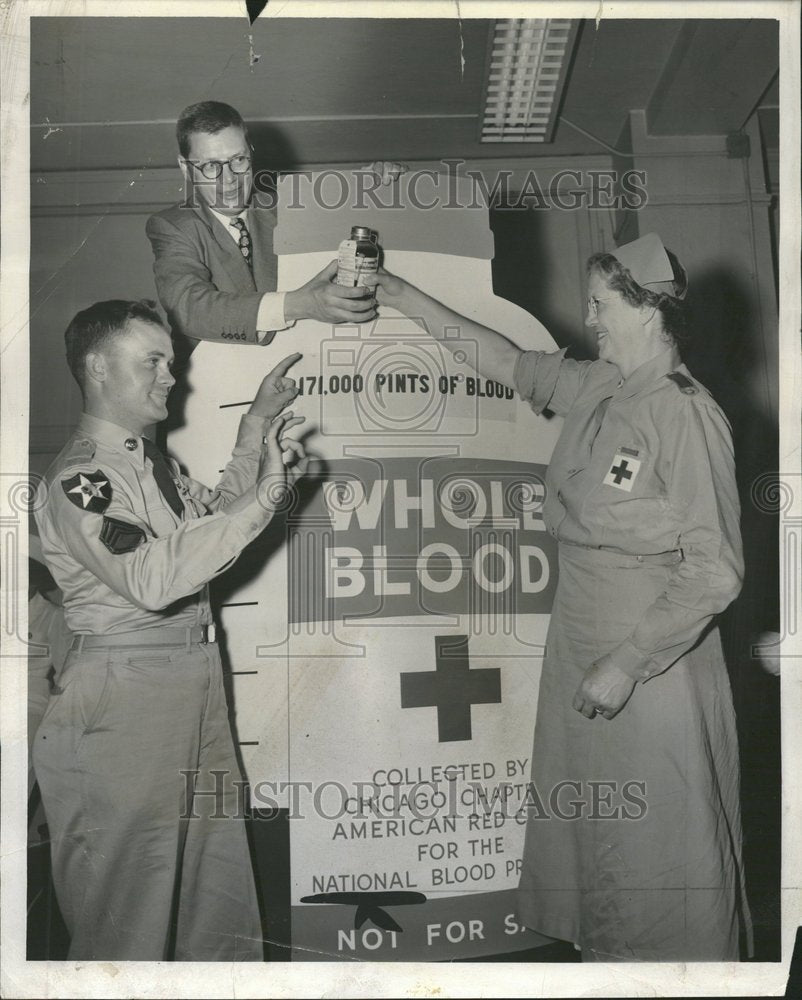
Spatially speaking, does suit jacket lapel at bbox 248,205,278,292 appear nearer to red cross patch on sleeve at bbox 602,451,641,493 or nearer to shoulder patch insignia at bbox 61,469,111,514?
shoulder patch insignia at bbox 61,469,111,514

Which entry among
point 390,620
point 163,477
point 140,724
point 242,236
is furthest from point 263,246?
point 140,724

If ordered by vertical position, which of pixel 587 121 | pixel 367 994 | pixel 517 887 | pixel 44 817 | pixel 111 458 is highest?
pixel 587 121

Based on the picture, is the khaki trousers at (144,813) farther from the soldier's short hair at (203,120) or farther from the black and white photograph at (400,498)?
the soldier's short hair at (203,120)

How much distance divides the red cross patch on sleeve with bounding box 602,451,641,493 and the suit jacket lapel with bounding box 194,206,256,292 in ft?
2.65

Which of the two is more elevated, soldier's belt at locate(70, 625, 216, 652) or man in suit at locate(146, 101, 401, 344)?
man in suit at locate(146, 101, 401, 344)

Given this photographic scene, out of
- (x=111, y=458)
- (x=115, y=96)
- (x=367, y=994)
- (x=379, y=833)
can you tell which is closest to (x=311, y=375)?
(x=111, y=458)

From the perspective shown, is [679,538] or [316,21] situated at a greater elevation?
[316,21]

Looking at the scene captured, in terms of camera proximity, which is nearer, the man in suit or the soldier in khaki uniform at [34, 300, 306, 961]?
the soldier in khaki uniform at [34, 300, 306, 961]

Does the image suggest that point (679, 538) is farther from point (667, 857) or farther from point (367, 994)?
point (367, 994)

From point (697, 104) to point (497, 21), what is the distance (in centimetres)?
46

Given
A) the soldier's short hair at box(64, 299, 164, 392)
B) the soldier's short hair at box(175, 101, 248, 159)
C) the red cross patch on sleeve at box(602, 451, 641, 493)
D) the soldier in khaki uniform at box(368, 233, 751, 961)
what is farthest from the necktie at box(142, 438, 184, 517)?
the red cross patch on sleeve at box(602, 451, 641, 493)

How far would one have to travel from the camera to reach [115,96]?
79.4 inches

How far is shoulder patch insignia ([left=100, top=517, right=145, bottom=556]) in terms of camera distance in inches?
74.2
